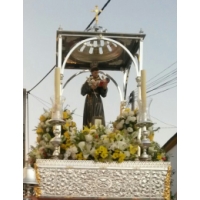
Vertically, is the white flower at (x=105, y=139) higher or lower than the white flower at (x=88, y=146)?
higher

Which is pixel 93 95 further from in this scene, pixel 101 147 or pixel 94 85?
pixel 101 147

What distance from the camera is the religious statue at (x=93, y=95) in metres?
4.38

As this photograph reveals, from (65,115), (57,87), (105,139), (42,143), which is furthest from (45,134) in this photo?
(105,139)

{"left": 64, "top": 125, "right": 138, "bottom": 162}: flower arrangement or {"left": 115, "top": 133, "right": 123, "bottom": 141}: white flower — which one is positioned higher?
{"left": 115, "top": 133, "right": 123, "bottom": 141}: white flower

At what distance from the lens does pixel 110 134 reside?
12.2ft

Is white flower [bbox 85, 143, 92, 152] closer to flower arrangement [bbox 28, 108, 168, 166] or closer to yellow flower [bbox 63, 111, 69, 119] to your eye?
flower arrangement [bbox 28, 108, 168, 166]

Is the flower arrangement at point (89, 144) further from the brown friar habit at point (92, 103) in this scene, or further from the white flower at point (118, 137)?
the brown friar habit at point (92, 103)

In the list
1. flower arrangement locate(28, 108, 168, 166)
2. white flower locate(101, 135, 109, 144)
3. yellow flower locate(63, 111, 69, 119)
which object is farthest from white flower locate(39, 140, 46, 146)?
white flower locate(101, 135, 109, 144)

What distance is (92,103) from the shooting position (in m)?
4.41

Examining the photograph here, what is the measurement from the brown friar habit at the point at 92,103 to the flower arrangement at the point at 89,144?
0.86ft

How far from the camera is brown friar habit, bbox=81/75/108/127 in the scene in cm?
437

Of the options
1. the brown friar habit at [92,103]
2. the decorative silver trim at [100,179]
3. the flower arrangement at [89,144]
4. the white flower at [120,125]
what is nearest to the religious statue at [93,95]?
the brown friar habit at [92,103]
